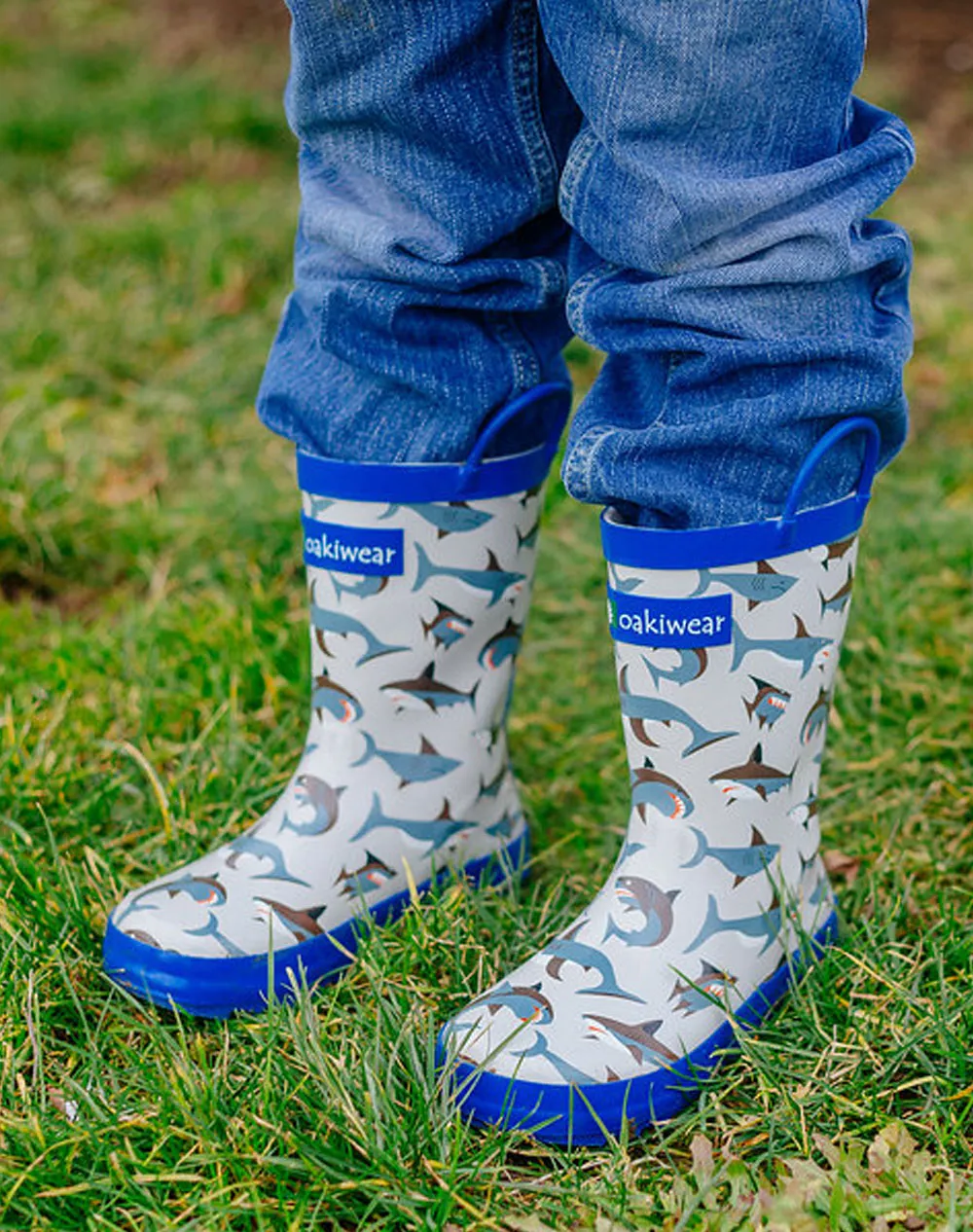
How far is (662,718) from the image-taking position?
47.2 inches

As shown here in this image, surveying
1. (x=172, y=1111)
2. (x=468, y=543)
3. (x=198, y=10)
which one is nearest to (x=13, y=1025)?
(x=172, y=1111)

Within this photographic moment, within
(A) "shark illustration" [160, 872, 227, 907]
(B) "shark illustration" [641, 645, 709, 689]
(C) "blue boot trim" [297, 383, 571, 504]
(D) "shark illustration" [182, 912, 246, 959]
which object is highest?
(C) "blue boot trim" [297, 383, 571, 504]

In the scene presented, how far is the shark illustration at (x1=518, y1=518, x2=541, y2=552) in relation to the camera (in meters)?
1.38

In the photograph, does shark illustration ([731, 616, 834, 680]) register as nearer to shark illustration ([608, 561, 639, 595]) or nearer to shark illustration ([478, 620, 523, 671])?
shark illustration ([608, 561, 639, 595])

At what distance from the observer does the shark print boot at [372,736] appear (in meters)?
1.28

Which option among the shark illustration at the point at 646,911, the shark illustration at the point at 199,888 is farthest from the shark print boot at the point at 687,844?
the shark illustration at the point at 199,888

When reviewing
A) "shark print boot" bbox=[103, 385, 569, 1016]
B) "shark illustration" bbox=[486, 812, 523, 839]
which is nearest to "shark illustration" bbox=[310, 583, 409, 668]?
"shark print boot" bbox=[103, 385, 569, 1016]

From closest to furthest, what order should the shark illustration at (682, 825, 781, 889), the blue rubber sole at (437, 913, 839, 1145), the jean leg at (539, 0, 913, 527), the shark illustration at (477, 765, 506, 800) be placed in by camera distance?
the jean leg at (539, 0, 913, 527) < the blue rubber sole at (437, 913, 839, 1145) < the shark illustration at (682, 825, 781, 889) < the shark illustration at (477, 765, 506, 800)

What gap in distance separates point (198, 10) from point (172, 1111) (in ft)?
15.2

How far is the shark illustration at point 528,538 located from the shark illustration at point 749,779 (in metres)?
0.31

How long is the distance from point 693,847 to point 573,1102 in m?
0.23

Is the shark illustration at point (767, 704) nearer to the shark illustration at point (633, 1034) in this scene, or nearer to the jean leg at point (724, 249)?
the jean leg at point (724, 249)

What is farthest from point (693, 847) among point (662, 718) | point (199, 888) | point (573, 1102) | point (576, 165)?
point (576, 165)

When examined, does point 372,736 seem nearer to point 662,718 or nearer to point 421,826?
point 421,826
